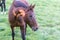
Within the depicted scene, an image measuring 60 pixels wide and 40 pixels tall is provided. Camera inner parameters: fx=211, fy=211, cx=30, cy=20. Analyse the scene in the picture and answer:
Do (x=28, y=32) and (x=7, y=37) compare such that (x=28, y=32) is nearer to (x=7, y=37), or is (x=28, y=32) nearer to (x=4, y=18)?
(x=7, y=37)

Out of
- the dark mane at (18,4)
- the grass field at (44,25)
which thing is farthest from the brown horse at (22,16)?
the grass field at (44,25)

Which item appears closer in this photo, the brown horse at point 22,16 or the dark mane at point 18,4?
the brown horse at point 22,16

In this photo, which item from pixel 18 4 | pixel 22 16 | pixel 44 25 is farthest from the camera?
pixel 44 25

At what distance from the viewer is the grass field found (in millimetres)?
5652

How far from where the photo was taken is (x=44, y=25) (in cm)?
661

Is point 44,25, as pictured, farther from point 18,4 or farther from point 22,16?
point 22,16

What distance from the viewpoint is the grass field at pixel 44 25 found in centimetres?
565

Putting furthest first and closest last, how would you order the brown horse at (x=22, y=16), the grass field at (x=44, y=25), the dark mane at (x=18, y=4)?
the grass field at (x=44, y=25)
the dark mane at (x=18, y=4)
the brown horse at (x=22, y=16)

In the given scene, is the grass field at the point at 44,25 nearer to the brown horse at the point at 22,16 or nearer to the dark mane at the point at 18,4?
the brown horse at the point at 22,16

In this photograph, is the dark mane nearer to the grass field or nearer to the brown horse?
the brown horse

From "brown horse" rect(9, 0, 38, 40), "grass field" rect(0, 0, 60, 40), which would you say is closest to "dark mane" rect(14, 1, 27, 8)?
"brown horse" rect(9, 0, 38, 40)

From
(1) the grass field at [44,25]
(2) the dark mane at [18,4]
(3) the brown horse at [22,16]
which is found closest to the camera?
(3) the brown horse at [22,16]

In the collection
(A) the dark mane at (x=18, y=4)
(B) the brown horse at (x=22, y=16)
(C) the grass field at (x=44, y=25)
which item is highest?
(A) the dark mane at (x=18, y=4)

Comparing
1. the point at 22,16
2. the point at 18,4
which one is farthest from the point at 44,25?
the point at 22,16
